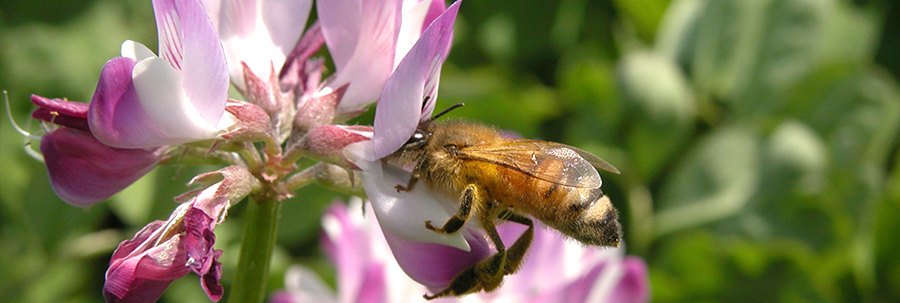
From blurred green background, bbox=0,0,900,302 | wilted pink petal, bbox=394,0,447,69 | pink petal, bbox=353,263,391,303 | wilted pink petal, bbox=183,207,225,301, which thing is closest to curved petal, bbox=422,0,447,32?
wilted pink petal, bbox=394,0,447,69

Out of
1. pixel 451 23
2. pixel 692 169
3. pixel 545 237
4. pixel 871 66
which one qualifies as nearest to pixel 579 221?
pixel 451 23

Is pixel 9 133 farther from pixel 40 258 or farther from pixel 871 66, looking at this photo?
pixel 871 66

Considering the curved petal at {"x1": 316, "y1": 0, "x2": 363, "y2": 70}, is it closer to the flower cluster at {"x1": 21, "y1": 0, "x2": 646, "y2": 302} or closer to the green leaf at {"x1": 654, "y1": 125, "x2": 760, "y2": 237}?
the flower cluster at {"x1": 21, "y1": 0, "x2": 646, "y2": 302}

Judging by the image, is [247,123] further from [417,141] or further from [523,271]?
[523,271]

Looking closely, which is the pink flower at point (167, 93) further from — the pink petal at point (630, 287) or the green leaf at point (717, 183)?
the green leaf at point (717, 183)

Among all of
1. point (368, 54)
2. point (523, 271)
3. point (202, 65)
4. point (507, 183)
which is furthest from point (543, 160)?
point (523, 271)

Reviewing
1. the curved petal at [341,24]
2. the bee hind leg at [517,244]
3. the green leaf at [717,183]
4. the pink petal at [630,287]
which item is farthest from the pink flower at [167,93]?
the green leaf at [717,183]
